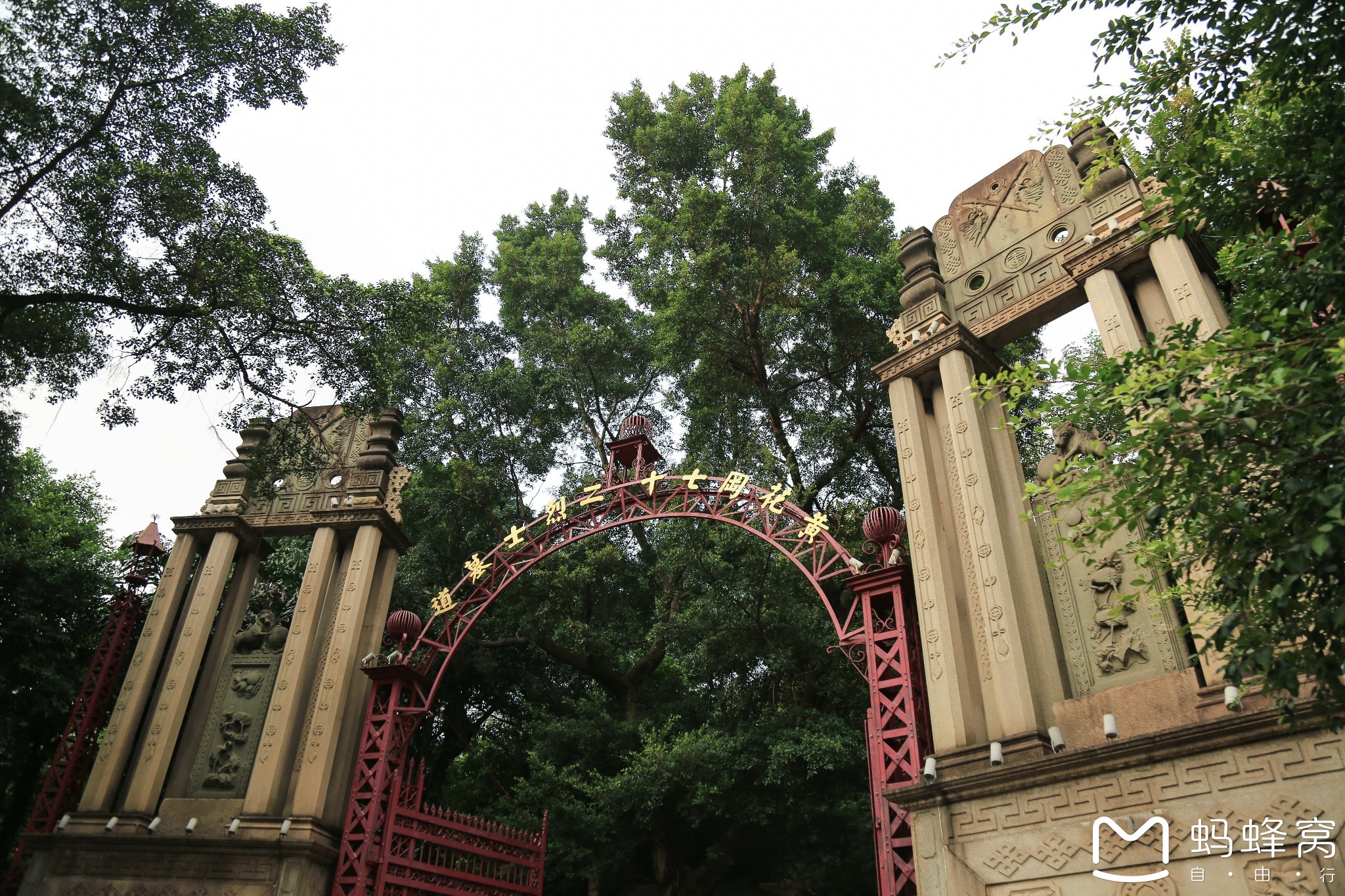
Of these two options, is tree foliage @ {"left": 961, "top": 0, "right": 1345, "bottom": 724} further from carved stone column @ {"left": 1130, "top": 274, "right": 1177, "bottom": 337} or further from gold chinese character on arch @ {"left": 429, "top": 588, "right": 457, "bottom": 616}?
gold chinese character on arch @ {"left": 429, "top": 588, "right": 457, "bottom": 616}

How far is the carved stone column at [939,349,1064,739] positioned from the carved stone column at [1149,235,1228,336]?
1.76 meters

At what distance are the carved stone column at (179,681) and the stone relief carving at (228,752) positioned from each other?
492mm

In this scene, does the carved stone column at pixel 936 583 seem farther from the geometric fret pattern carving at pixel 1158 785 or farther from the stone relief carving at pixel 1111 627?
the stone relief carving at pixel 1111 627

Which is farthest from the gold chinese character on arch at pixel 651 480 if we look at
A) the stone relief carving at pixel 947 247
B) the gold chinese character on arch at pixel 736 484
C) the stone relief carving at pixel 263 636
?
the stone relief carving at pixel 263 636

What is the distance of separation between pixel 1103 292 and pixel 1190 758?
3.94 metres

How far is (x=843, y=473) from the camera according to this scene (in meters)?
15.4

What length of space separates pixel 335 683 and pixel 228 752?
1.48 metres

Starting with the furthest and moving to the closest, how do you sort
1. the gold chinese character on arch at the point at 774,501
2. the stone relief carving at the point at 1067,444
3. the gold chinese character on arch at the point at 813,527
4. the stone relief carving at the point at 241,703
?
the stone relief carving at the point at 241,703 → the gold chinese character on arch at the point at 774,501 → the gold chinese character on arch at the point at 813,527 → the stone relief carving at the point at 1067,444

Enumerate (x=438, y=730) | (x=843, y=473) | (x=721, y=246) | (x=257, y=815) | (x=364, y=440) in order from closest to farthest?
1. (x=257, y=815)
2. (x=364, y=440)
3. (x=721, y=246)
4. (x=843, y=473)
5. (x=438, y=730)

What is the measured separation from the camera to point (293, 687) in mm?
10641

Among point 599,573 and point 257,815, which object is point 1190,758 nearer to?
point 257,815

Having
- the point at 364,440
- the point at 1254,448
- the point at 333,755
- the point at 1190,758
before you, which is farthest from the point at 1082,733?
the point at 364,440

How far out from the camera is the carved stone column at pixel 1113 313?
24.6ft

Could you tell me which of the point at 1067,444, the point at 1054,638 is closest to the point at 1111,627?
the point at 1054,638
